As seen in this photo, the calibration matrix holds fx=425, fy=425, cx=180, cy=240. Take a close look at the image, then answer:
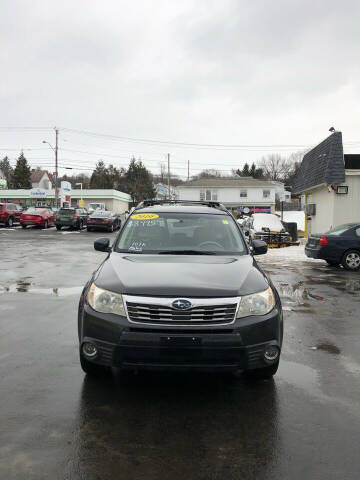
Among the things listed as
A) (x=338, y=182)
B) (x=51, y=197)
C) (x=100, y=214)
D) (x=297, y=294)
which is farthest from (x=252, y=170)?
(x=297, y=294)

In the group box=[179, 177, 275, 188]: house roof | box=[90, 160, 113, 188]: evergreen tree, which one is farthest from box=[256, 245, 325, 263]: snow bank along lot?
box=[90, 160, 113, 188]: evergreen tree

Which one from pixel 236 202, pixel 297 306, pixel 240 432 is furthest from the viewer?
pixel 236 202

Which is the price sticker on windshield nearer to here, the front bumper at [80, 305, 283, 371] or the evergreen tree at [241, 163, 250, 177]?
the front bumper at [80, 305, 283, 371]

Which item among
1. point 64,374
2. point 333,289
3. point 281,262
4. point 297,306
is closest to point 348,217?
point 281,262

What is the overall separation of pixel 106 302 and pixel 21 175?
86488 mm

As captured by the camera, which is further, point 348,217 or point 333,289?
point 348,217

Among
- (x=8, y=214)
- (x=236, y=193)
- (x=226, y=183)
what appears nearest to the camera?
(x=8, y=214)

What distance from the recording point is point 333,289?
945 centimetres

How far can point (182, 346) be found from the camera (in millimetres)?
3371

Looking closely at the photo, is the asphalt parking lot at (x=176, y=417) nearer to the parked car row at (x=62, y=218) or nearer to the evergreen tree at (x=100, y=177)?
the parked car row at (x=62, y=218)

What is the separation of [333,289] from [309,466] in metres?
7.18

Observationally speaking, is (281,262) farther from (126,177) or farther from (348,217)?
(126,177)

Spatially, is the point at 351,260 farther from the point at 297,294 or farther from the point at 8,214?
the point at 8,214

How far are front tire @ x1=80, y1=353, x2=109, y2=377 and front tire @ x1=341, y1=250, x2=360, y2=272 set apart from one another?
1033 centimetres
